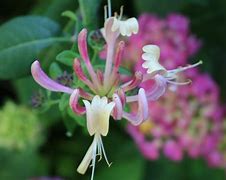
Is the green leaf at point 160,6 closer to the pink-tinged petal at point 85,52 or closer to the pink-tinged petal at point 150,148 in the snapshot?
the pink-tinged petal at point 150,148

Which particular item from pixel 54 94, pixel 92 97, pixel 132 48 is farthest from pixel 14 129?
pixel 92 97

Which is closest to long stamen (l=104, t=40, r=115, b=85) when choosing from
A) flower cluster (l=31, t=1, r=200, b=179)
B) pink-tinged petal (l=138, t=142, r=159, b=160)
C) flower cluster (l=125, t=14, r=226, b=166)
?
flower cluster (l=31, t=1, r=200, b=179)

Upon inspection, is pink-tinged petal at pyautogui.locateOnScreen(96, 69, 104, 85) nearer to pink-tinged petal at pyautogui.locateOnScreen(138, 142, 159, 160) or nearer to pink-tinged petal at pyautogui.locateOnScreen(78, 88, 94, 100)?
pink-tinged petal at pyautogui.locateOnScreen(78, 88, 94, 100)

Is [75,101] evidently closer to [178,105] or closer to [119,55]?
[119,55]

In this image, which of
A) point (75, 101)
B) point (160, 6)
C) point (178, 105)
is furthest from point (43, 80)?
point (160, 6)

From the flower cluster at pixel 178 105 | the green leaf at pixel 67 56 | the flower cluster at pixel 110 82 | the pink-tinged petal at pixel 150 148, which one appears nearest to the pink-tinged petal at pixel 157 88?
the flower cluster at pixel 110 82

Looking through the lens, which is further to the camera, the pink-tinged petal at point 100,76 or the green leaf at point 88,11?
the green leaf at point 88,11
